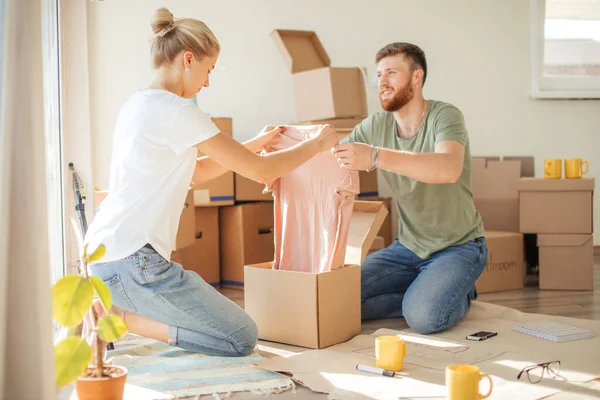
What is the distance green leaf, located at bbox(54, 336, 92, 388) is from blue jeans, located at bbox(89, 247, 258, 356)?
0.67 m

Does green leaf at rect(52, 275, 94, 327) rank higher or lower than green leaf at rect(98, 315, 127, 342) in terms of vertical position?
higher

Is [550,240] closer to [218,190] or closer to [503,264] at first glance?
[503,264]

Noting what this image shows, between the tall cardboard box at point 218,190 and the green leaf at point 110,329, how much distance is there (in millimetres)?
2175

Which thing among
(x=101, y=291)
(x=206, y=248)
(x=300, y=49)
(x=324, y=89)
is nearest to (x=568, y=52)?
(x=300, y=49)

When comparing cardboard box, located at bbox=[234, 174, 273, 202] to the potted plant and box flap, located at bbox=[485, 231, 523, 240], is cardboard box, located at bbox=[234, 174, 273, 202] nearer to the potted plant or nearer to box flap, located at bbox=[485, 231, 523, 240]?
box flap, located at bbox=[485, 231, 523, 240]

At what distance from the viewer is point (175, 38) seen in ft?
6.59

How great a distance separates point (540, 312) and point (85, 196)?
6.19 ft

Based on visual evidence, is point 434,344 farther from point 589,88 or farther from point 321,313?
point 589,88

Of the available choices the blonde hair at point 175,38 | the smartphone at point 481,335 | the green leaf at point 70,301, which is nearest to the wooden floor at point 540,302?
the smartphone at point 481,335

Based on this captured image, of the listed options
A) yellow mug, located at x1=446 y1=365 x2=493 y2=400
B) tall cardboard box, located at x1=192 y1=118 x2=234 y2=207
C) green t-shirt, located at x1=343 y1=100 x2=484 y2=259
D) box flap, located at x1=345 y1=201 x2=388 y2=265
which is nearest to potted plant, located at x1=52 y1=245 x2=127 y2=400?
yellow mug, located at x1=446 y1=365 x2=493 y2=400

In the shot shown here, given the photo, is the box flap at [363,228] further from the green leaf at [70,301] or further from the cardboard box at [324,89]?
the green leaf at [70,301]

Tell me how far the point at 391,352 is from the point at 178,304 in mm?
621

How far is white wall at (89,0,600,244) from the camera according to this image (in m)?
3.78

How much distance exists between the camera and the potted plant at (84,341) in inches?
50.5
